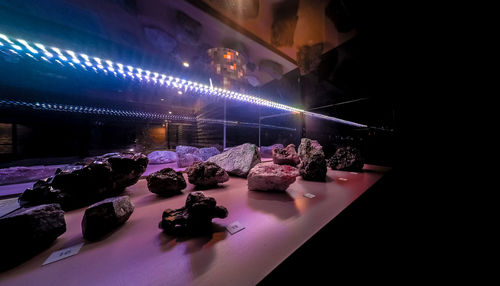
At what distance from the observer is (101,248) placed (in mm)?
481

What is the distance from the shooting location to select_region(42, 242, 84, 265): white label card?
429 millimetres

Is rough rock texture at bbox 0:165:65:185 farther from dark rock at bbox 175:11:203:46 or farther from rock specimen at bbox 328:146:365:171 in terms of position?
rock specimen at bbox 328:146:365:171

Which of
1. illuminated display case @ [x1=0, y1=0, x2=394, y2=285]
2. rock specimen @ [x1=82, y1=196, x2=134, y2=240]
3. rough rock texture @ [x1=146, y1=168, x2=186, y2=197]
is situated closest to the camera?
rock specimen @ [x1=82, y1=196, x2=134, y2=240]

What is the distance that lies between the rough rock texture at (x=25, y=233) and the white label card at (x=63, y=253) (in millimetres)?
82

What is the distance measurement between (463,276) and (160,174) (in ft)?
8.38

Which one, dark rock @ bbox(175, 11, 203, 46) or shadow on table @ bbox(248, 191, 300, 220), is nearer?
shadow on table @ bbox(248, 191, 300, 220)

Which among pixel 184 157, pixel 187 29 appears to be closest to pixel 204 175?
pixel 184 157

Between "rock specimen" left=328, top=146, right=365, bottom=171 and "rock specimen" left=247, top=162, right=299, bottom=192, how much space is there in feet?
3.90

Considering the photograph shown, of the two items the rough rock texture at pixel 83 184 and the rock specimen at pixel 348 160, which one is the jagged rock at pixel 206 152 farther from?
the rock specimen at pixel 348 160

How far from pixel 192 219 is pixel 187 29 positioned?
187 cm

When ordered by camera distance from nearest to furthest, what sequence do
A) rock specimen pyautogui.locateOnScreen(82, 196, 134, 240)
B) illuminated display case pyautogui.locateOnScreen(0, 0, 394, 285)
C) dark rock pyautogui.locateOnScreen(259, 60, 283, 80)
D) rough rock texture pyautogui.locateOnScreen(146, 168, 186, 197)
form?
rock specimen pyautogui.locateOnScreen(82, 196, 134, 240), illuminated display case pyautogui.locateOnScreen(0, 0, 394, 285), rough rock texture pyautogui.locateOnScreen(146, 168, 186, 197), dark rock pyautogui.locateOnScreen(259, 60, 283, 80)

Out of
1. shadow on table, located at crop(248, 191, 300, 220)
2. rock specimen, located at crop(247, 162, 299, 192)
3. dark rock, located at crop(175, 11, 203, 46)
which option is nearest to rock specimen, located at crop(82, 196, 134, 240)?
shadow on table, located at crop(248, 191, 300, 220)

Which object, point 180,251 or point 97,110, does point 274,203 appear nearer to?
point 180,251

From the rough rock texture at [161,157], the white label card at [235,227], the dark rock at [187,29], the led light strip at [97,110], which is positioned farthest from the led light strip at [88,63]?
the white label card at [235,227]
